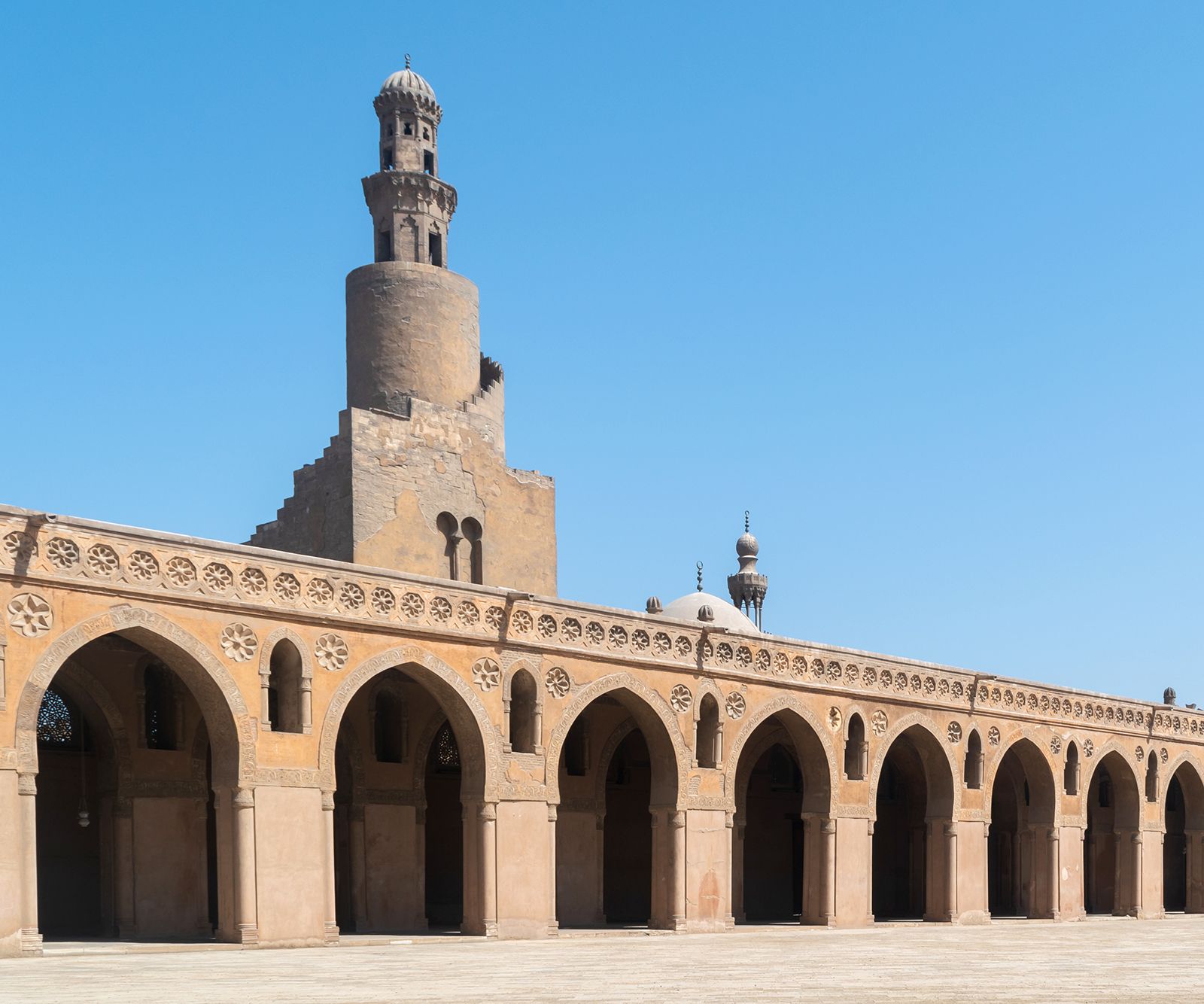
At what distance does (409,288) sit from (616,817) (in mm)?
9900

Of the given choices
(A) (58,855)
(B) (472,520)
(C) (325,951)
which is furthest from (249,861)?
(B) (472,520)

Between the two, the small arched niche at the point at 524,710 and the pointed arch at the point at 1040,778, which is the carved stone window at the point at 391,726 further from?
the pointed arch at the point at 1040,778

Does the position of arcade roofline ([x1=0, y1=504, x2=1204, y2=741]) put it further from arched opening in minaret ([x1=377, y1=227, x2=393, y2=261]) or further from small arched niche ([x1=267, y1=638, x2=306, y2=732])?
arched opening in minaret ([x1=377, y1=227, x2=393, y2=261])

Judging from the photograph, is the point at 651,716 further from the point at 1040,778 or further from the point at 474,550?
the point at 1040,778

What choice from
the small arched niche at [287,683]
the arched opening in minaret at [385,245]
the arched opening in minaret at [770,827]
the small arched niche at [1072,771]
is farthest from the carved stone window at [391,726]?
the small arched niche at [1072,771]

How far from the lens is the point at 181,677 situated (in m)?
18.8

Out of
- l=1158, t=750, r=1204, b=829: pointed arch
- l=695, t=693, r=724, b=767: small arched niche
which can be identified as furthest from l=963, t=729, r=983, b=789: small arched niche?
l=1158, t=750, r=1204, b=829: pointed arch

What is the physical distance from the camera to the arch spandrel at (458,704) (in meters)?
20.1

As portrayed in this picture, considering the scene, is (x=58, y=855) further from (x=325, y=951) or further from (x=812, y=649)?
(x=812, y=649)

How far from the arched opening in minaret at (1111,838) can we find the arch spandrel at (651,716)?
11531mm

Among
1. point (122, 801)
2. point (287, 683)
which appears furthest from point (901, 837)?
point (287, 683)

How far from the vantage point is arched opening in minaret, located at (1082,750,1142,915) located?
33250 millimetres

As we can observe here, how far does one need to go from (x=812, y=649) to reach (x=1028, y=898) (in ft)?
26.6

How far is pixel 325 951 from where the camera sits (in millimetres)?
17969
